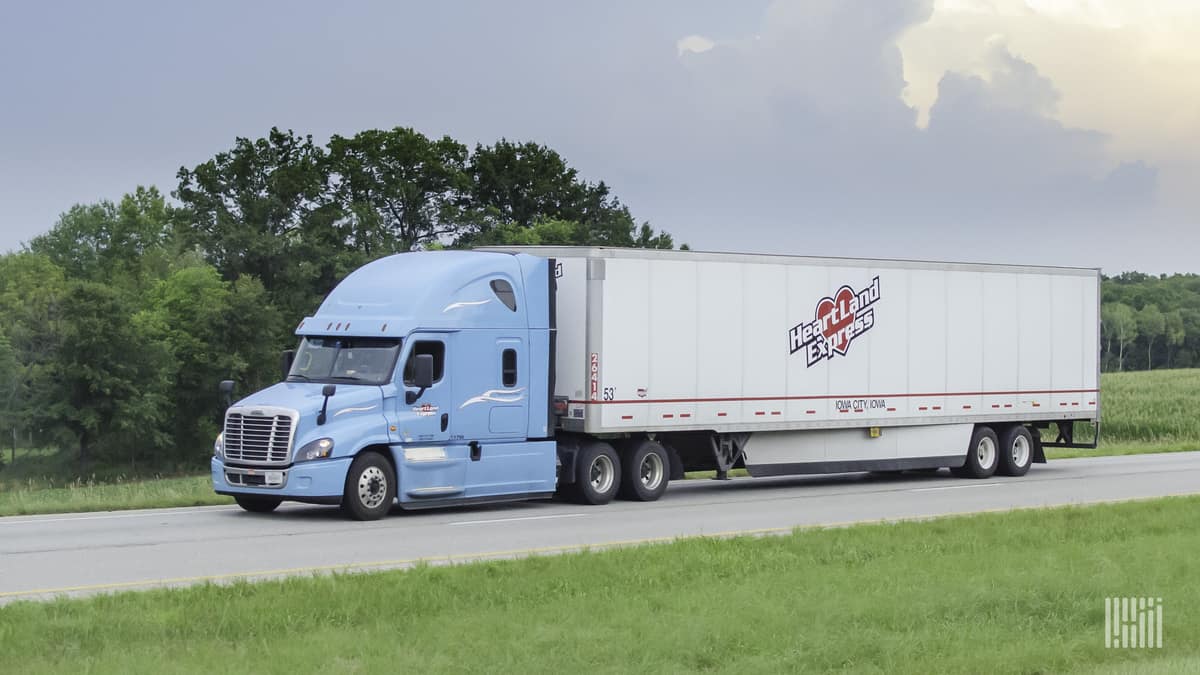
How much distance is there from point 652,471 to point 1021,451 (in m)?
8.84

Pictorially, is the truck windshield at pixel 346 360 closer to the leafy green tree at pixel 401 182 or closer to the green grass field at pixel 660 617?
the green grass field at pixel 660 617

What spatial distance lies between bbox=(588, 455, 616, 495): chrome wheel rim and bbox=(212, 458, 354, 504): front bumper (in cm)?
425

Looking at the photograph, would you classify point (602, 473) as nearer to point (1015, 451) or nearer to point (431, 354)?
point (431, 354)

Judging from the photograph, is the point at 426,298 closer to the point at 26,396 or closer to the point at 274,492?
the point at 274,492

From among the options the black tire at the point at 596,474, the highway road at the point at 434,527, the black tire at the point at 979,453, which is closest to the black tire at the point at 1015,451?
the black tire at the point at 979,453

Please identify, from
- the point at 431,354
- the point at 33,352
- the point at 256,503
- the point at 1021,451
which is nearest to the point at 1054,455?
the point at 1021,451

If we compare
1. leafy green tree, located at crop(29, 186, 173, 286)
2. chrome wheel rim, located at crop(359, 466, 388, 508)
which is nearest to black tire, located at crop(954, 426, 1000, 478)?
chrome wheel rim, located at crop(359, 466, 388, 508)

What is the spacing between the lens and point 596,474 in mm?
22500

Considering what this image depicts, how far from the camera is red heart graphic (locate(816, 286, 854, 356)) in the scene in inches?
992

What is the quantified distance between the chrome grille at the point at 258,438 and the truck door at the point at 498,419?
243 centimetres

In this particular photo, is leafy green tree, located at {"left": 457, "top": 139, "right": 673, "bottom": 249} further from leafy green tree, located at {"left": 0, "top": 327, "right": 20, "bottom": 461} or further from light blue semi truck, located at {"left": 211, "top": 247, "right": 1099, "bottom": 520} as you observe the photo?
light blue semi truck, located at {"left": 211, "top": 247, "right": 1099, "bottom": 520}

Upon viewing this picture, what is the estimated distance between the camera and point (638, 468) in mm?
22766

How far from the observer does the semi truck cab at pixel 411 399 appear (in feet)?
63.6

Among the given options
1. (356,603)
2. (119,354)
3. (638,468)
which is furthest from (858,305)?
(119,354)
